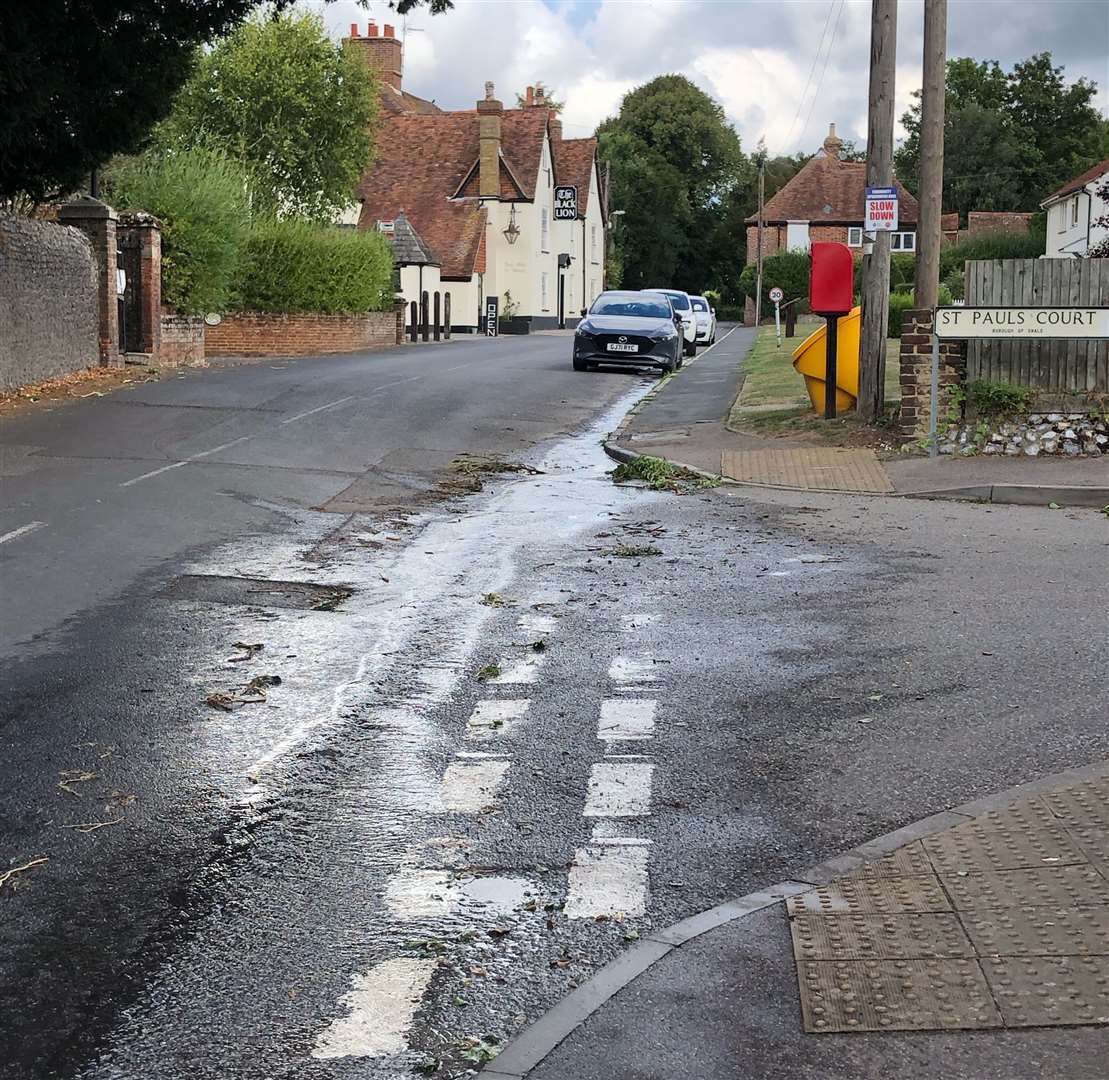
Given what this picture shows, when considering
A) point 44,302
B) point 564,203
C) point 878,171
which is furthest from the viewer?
point 564,203

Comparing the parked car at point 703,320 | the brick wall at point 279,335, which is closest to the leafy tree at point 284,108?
the brick wall at point 279,335

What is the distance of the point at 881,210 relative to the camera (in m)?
17.3

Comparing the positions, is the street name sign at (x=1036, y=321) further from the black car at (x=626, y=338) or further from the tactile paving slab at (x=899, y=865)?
the black car at (x=626, y=338)

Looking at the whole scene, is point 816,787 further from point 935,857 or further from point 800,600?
point 800,600

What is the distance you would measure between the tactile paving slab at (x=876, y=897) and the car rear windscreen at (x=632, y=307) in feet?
94.0

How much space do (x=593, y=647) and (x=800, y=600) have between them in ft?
5.62

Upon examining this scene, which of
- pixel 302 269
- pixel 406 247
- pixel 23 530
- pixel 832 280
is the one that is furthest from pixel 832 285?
pixel 406 247

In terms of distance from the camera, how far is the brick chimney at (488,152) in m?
66.2

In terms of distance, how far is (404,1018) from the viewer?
394 cm

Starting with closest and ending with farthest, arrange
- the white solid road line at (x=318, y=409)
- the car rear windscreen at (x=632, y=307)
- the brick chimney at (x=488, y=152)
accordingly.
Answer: the white solid road line at (x=318, y=409) → the car rear windscreen at (x=632, y=307) → the brick chimney at (x=488, y=152)

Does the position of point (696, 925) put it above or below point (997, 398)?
below

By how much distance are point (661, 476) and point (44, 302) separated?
12.9 metres

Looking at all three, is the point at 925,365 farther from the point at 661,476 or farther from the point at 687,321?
the point at 687,321

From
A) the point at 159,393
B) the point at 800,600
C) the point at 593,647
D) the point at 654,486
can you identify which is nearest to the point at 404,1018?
the point at 593,647
